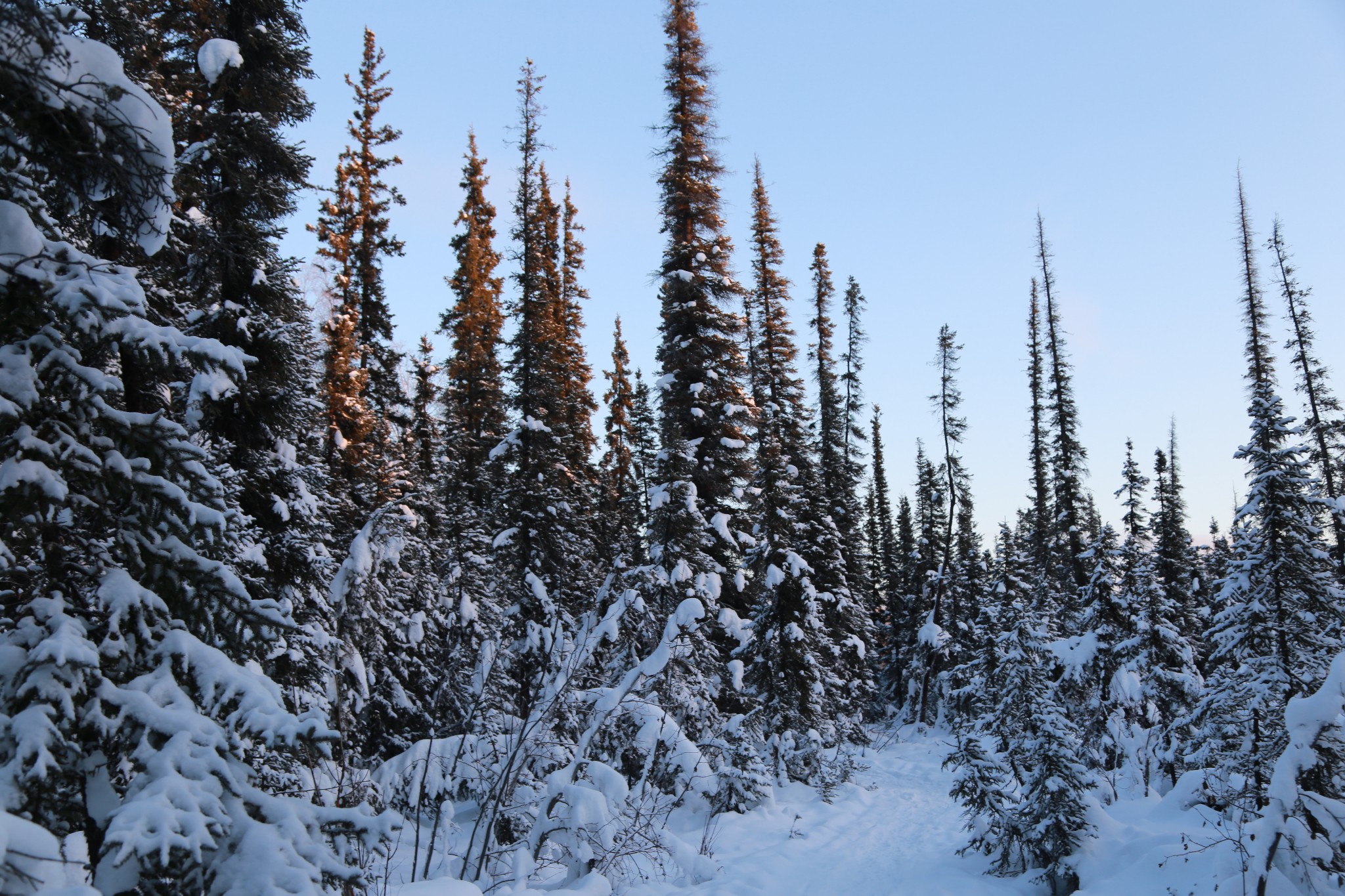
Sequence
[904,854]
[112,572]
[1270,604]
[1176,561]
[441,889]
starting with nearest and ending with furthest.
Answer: [112,572] < [441,889] < [1270,604] < [904,854] < [1176,561]

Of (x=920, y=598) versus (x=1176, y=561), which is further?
(x=920, y=598)

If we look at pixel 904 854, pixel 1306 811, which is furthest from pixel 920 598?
pixel 1306 811

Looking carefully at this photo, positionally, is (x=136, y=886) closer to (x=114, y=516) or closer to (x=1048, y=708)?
(x=114, y=516)

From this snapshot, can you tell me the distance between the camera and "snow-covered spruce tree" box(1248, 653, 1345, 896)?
625cm

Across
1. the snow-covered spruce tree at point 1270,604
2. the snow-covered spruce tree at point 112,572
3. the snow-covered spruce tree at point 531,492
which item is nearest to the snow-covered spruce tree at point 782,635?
the snow-covered spruce tree at point 531,492

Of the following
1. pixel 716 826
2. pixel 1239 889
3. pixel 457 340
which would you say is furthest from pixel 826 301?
pixel 1239 889

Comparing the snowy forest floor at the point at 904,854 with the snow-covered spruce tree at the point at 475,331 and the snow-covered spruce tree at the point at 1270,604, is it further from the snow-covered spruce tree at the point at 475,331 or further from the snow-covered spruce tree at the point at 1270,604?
the snow-covered spruce tree at the point at 475,331

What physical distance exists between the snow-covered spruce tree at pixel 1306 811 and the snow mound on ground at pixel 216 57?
49.8 ft

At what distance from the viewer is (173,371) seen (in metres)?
4.53

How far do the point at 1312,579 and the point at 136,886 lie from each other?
12837mm

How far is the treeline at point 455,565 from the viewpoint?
3.28 meters

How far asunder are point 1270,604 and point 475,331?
26.5m

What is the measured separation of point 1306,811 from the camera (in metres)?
6.61

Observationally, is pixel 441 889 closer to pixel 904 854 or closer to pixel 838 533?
pixel 904 854
